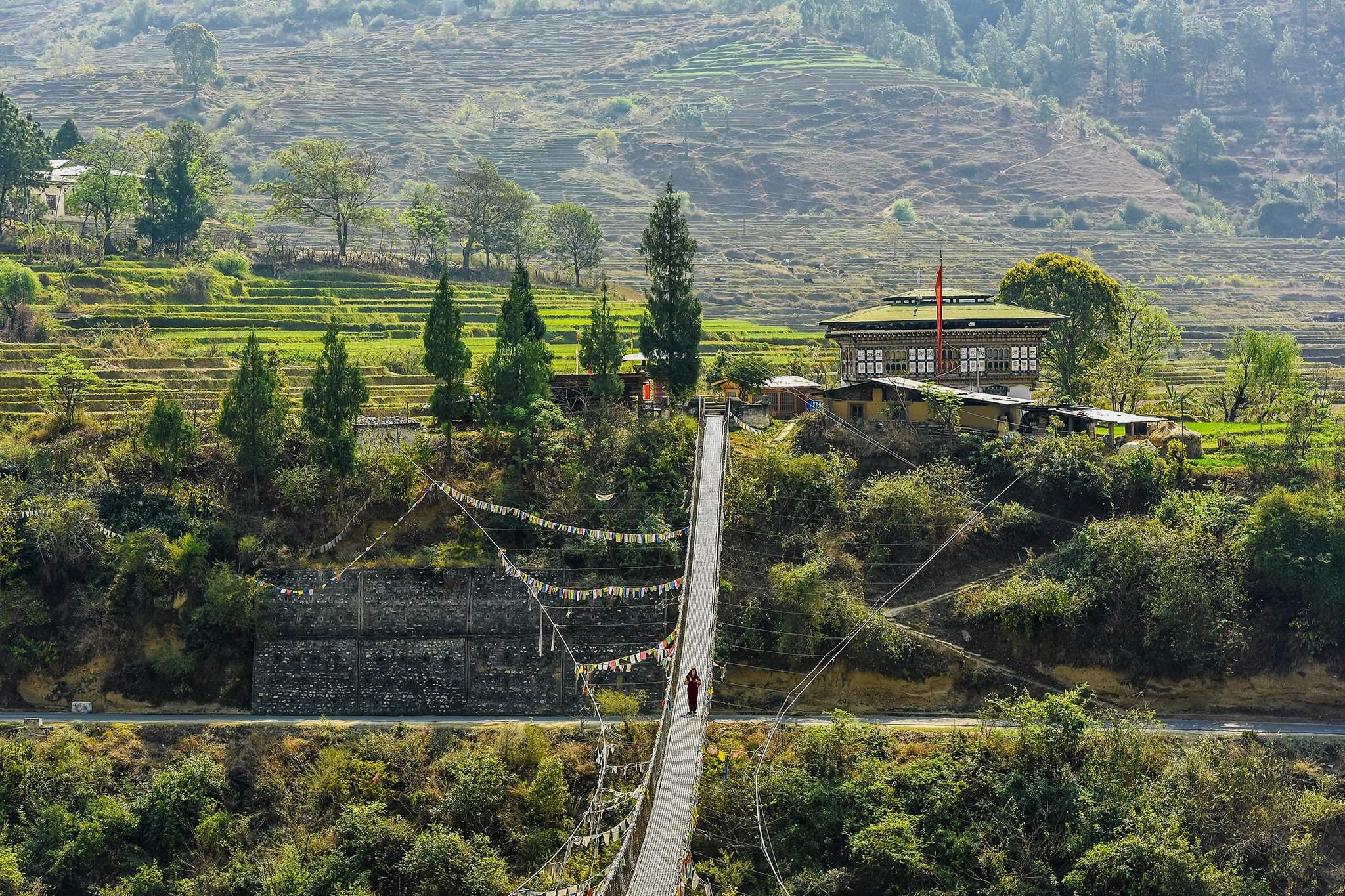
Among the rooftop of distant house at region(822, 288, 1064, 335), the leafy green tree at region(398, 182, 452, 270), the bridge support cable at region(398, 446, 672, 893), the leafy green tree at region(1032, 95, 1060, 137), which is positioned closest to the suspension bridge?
the bridge support cable at region(398, 446, 672, 893)

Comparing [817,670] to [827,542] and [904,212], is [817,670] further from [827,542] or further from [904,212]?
[904,212]

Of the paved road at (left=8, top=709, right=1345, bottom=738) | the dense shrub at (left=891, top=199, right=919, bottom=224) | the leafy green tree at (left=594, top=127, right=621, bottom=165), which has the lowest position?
the paved road at (left=8, top=709, right=1345, bottom=738)

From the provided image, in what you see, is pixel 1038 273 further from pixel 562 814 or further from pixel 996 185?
pixel 996 185

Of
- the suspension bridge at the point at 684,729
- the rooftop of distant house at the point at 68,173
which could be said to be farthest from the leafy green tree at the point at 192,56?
the suspension bridge at the point at 684,729

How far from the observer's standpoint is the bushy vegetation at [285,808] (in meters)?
29.2

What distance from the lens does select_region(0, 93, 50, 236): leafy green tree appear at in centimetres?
5722

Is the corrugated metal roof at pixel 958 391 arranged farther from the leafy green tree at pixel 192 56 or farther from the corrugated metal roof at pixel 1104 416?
the leafy green tree at pixel 192 56

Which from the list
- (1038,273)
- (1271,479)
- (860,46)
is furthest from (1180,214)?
(1271,479)

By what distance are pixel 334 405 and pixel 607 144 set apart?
269 feet

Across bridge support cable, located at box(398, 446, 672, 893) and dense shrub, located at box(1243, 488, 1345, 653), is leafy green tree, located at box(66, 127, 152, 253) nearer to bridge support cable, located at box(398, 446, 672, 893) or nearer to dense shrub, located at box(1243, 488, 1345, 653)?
bridge support cable, located at box(398, 446, 672, 893)

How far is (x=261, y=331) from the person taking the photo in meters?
52.5

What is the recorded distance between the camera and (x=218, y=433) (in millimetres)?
37781

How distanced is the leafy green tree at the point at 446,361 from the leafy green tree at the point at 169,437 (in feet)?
17.2

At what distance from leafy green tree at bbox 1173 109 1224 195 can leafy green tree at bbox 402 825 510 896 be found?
341ft
